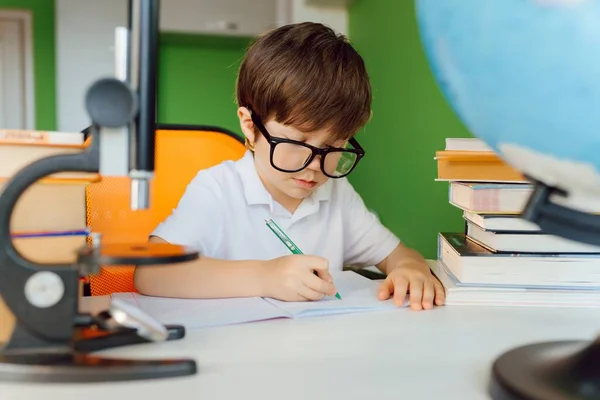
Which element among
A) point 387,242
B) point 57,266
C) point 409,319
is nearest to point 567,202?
point 409,319

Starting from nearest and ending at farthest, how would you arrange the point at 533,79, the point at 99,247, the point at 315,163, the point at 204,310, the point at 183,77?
the point at 533,79 < the point at 99,247 < the point at 204,310 < the point at 315,163 < the point at 183,77

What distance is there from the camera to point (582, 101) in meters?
0.32

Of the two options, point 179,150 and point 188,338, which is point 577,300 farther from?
point 179,150

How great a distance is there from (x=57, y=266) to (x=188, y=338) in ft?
0.48

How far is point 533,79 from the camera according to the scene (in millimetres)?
327

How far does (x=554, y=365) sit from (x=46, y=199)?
0.44 m

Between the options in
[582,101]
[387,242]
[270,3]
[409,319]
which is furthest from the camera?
[270,3]

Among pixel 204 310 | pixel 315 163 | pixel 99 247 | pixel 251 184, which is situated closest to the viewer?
pixel 99 247

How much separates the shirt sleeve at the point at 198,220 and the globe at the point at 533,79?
587 mm

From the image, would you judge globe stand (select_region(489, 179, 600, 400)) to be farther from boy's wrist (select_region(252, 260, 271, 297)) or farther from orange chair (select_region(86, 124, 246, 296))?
orange chair (select_region(86, 124, 246, 296))

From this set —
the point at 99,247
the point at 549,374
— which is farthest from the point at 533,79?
the point at 99,247

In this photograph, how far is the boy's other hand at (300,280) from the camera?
0.69 m

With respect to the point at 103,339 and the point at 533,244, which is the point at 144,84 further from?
the point at 533,244

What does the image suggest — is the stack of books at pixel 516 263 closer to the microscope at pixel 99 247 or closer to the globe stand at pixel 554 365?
the globe stand at pixel 554 365
